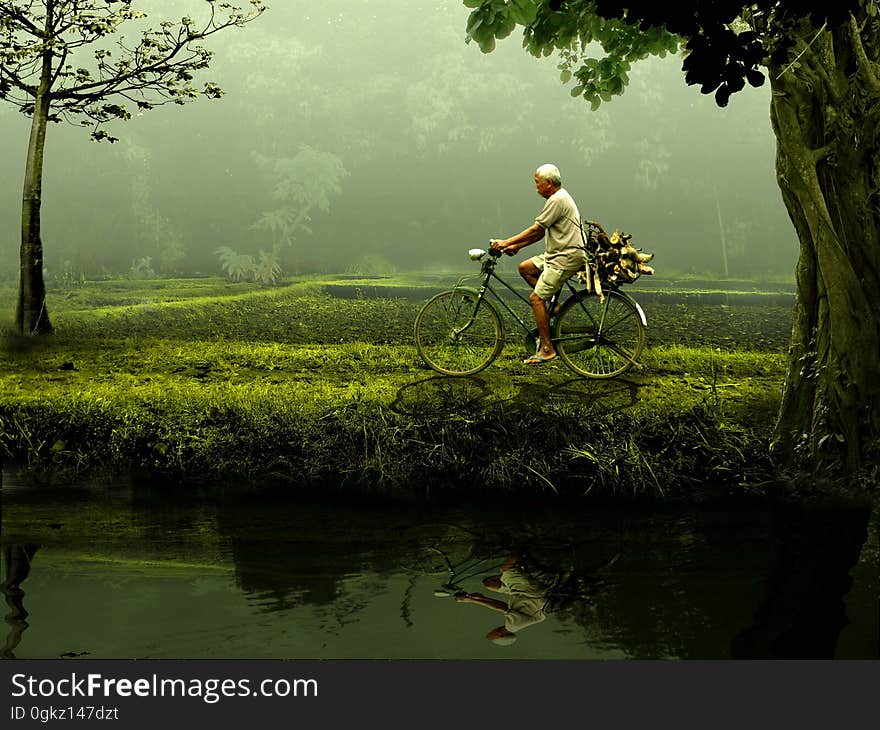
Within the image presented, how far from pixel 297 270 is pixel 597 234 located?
779 cm

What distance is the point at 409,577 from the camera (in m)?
5.09

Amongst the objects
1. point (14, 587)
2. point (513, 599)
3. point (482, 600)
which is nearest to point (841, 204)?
point (513, 599)

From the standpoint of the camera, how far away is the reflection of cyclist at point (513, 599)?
173 inches

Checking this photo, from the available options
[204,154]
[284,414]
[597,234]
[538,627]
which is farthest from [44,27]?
[538,627]

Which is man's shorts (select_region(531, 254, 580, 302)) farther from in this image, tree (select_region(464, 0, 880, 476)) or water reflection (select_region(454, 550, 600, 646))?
water reflection (select_region(454, 550, 600, 646))

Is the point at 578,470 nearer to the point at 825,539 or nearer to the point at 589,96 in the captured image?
the point at 825,539

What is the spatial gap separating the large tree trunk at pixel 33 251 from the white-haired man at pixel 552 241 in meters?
5.40

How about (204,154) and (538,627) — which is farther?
(204,154)

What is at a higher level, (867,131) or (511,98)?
(511,98)

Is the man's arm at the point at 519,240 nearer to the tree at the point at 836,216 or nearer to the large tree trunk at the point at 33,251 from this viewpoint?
the tree at the point at 836,216

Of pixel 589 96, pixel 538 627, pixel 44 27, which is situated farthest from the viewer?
pixel 44 27

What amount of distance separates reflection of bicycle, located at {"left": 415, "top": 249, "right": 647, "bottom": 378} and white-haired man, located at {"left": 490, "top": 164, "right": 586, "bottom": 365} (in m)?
0.16

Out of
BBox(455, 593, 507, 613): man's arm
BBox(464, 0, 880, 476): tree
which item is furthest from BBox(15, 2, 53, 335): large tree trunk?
BBox(455, 593, 507, 613): man's arm

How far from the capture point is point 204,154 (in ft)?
52.9
